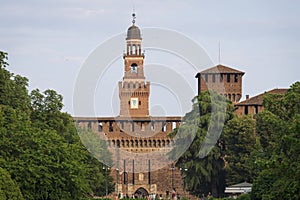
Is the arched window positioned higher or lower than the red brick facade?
higher

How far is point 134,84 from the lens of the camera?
94188mm

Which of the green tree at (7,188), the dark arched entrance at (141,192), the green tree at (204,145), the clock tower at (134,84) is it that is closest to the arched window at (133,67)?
A: the clock tower at (134,84)

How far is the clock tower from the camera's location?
92875 millimetres

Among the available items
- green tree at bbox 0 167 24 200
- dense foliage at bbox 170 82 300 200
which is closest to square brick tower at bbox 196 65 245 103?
dense foliage at bbox 170 82 300 200

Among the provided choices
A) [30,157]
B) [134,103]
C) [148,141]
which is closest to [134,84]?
[134,103]

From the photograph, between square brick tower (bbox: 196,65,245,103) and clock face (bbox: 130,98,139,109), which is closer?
square brick tower (bbox: 196,65,245,103)

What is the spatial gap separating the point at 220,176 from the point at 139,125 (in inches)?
1084

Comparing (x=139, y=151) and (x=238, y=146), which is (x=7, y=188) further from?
(x=139, y=151)

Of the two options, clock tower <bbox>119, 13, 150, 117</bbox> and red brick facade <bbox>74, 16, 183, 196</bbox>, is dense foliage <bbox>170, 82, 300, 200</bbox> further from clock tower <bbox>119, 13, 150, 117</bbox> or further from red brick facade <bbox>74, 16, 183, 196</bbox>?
clock tower <bbox>119, 13, 150, 117</bbox>

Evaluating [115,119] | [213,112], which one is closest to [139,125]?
[115,119]

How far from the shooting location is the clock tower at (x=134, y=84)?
92.9 meters

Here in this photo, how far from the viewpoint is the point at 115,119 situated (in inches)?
3250

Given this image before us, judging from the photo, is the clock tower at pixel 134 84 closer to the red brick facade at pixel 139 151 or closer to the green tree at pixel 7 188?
the red brick facade at pixel 139 151

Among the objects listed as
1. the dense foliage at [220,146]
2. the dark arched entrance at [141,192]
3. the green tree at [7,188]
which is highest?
the dense foliage at [220,146]
